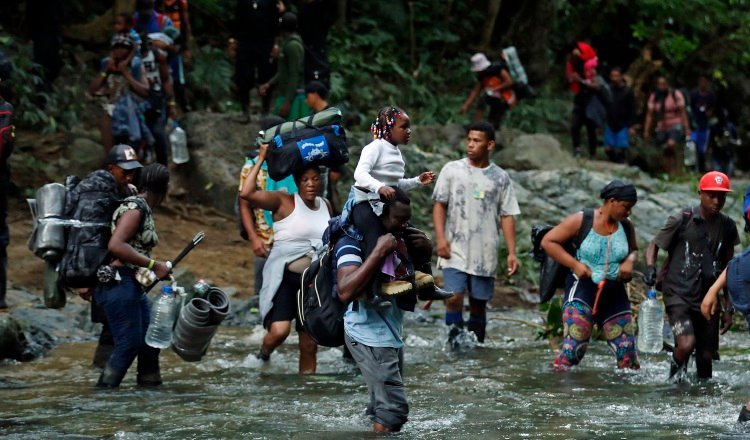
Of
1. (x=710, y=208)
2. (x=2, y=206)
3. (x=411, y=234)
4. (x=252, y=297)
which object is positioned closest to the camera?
(x=411, y=234)

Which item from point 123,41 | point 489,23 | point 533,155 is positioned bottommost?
point 533,155

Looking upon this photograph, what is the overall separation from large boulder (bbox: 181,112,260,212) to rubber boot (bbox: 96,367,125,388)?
7837 mm

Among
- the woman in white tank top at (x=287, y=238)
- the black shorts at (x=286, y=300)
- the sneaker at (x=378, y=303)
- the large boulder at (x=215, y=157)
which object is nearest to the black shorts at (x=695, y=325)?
the woman in white tank top at (x=287, y=238)

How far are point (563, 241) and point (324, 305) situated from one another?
3.21m

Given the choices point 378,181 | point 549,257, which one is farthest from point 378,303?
point 549,257

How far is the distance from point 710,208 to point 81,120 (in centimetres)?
1069

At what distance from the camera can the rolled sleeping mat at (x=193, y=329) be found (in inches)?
369

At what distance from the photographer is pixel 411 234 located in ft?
25.3

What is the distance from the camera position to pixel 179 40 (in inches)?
712

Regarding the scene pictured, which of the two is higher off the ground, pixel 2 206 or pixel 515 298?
pixel 2 206

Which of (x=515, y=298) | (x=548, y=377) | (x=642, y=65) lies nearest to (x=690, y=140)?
(x=642, y=65)

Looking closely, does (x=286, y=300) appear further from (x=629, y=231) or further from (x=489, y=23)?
(x=489, y=23)

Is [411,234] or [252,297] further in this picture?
[252,297]

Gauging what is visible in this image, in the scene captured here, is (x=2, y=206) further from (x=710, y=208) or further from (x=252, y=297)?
(x=710, y=208)
